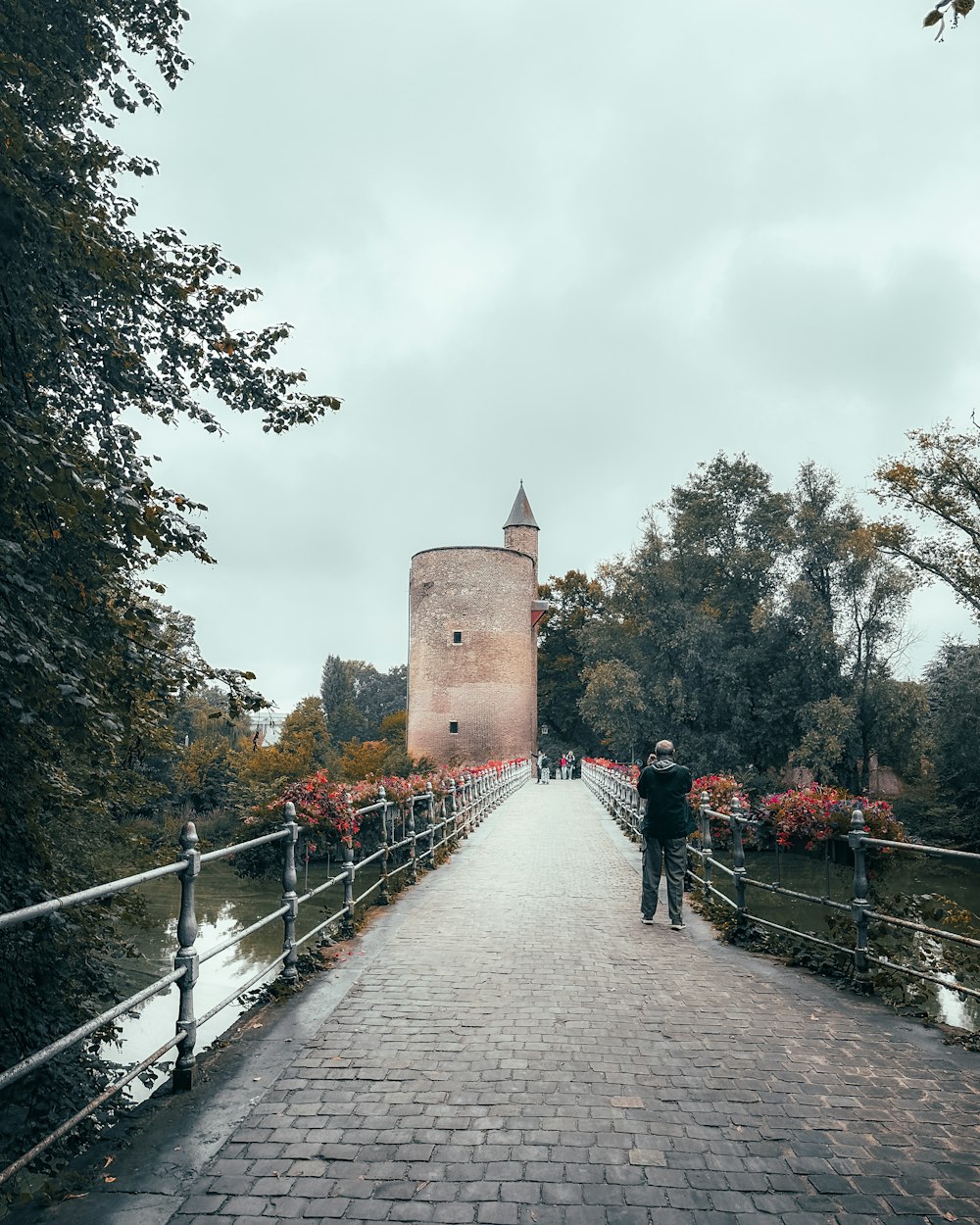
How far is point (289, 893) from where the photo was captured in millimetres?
5332

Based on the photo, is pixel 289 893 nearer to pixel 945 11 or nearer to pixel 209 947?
pixel 209 947

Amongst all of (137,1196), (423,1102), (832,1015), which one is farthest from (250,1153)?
(832,1015)

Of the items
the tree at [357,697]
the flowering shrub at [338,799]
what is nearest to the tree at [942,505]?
the flowering shrub at [338,799]

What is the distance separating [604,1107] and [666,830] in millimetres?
4091

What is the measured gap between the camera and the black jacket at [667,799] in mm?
7430

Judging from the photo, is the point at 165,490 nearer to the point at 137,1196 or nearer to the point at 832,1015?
the point at 137,1196

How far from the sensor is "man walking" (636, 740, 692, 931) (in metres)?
7.43

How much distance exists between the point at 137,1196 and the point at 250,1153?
412 millimetres

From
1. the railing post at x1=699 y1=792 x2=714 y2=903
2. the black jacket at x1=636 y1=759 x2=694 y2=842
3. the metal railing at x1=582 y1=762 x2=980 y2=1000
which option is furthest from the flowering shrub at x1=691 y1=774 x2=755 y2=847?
the black jacket at x1=636 y1=759 x2=694 y2=842

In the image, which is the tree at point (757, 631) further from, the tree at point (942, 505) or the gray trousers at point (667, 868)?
the gray trousers at point (667, 868)

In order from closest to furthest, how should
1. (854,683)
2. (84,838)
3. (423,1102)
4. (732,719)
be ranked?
(423,1102)
(84,838)
(854,683)
(732,719)

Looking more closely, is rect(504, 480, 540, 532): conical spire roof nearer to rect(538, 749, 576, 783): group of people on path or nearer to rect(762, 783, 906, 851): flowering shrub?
rect(538, 749, 576, 783): group of people on path

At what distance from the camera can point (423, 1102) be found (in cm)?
354

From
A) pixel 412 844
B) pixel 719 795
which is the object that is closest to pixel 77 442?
pixel 412 844
